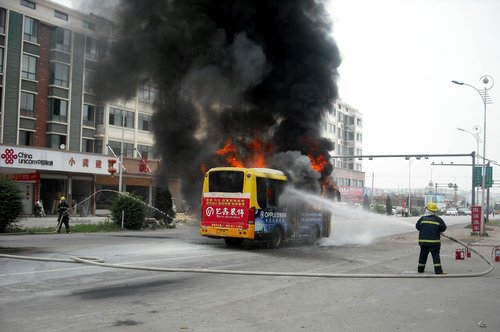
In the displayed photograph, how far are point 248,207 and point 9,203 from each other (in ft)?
38.5

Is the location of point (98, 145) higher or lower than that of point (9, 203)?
higher

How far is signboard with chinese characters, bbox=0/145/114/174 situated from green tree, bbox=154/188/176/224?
444 inches

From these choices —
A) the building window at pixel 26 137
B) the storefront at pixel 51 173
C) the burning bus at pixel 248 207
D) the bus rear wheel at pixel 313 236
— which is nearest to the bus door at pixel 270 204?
the burning bus at pixel 248 207

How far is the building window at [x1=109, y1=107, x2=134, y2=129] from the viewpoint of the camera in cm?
4575

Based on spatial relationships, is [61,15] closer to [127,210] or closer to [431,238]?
[127,210]

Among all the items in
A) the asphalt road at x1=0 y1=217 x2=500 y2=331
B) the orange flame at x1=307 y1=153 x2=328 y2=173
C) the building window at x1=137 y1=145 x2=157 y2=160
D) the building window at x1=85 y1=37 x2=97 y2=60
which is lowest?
the asphalt road at x1=0 y1=217 x2=500 y2=331

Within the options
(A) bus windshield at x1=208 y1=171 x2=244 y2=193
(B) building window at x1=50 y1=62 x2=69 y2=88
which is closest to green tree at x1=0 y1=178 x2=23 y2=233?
(A) bus windshield at x1=208 y1=171 x2=244 y2=193

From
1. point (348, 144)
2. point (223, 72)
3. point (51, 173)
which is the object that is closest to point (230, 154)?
point (223, 72)

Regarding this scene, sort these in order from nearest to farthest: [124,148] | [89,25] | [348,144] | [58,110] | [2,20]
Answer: [89,25] < [2,20] < [58,110] < [124,148] < [348,144]

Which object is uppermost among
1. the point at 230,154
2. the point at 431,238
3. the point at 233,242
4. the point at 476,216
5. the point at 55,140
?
the point at 55,140

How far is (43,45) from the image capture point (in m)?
38.4

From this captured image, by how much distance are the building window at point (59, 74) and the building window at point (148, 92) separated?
19.8 metres

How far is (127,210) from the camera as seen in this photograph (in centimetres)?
2720

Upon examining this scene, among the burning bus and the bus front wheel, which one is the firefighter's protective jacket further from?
the bus front wheel
